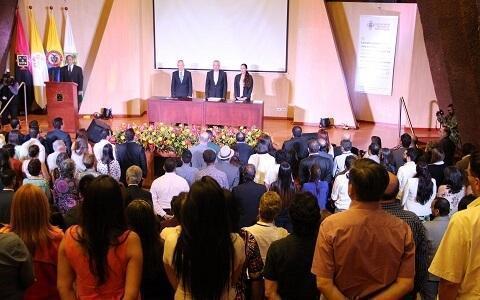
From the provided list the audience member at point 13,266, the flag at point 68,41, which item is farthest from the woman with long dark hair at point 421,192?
the flag at point 68,41

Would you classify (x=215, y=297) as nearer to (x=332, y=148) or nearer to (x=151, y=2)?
(x=332, y=148)

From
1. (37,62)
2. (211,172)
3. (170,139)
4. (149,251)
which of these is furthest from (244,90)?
(149,251)

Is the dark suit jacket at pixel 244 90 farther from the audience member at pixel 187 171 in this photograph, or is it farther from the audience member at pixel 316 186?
the audience member at pixel 316 186

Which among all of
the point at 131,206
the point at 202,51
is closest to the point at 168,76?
the point at 202,51

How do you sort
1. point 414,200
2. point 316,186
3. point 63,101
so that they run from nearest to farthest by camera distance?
1. point 414,200
2. point 316,186
3. point 63,101

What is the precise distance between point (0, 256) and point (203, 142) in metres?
4.72

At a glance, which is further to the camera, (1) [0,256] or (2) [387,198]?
(2) [387,198]

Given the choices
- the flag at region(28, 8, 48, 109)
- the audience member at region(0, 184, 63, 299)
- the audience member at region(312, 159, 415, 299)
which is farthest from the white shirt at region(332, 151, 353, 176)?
the flag at region(28, 8, 48, 109)

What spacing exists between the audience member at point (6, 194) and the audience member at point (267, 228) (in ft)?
6.02

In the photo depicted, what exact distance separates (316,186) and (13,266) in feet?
11.5

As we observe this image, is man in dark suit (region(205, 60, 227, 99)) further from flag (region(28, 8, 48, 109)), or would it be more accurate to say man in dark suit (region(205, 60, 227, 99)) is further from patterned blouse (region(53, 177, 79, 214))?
patterned blouse (region(53, 177, 79, 214))

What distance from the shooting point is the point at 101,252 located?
8.22ft

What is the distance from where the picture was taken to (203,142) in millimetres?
7273

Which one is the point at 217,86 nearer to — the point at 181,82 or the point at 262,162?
the point at 181,82
